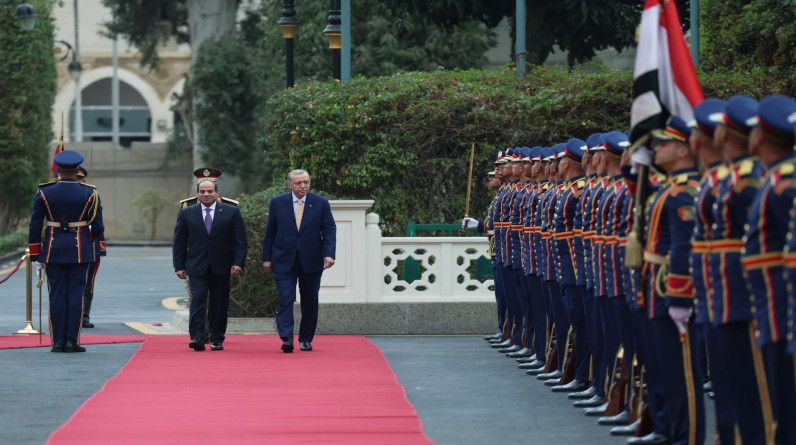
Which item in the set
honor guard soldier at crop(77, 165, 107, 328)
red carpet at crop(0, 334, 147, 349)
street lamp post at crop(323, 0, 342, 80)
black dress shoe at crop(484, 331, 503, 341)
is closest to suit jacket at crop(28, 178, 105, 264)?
red carpet at crop(0, 334, 147, 349)

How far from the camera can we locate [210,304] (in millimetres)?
16484

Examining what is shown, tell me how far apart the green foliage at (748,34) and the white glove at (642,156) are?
37.7 ft

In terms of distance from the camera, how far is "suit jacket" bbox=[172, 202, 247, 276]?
1633 centimetres

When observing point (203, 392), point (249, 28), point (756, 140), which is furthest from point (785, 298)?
point (249, 28)

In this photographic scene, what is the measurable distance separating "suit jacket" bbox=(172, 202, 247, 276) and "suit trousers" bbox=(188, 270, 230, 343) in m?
0.11

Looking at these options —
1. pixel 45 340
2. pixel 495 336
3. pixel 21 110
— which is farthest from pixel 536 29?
pixel 21 110

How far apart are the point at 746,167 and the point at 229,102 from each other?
43.8 meters

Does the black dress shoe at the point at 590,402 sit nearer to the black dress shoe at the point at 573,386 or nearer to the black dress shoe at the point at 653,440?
the black dress shoe at the point at 573,386

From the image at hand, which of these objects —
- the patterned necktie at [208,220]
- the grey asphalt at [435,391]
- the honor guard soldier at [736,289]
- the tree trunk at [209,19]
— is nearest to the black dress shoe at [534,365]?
the grey asphalt at [435,391]

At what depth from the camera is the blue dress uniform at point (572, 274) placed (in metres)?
12.3

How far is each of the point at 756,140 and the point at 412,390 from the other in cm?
548

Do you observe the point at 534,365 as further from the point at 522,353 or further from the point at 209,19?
the point at 209,19

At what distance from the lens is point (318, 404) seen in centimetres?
1150

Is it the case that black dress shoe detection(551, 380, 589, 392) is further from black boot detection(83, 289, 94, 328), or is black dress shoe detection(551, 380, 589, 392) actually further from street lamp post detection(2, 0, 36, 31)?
street lamp post detection(2, 0, 36, 31)
